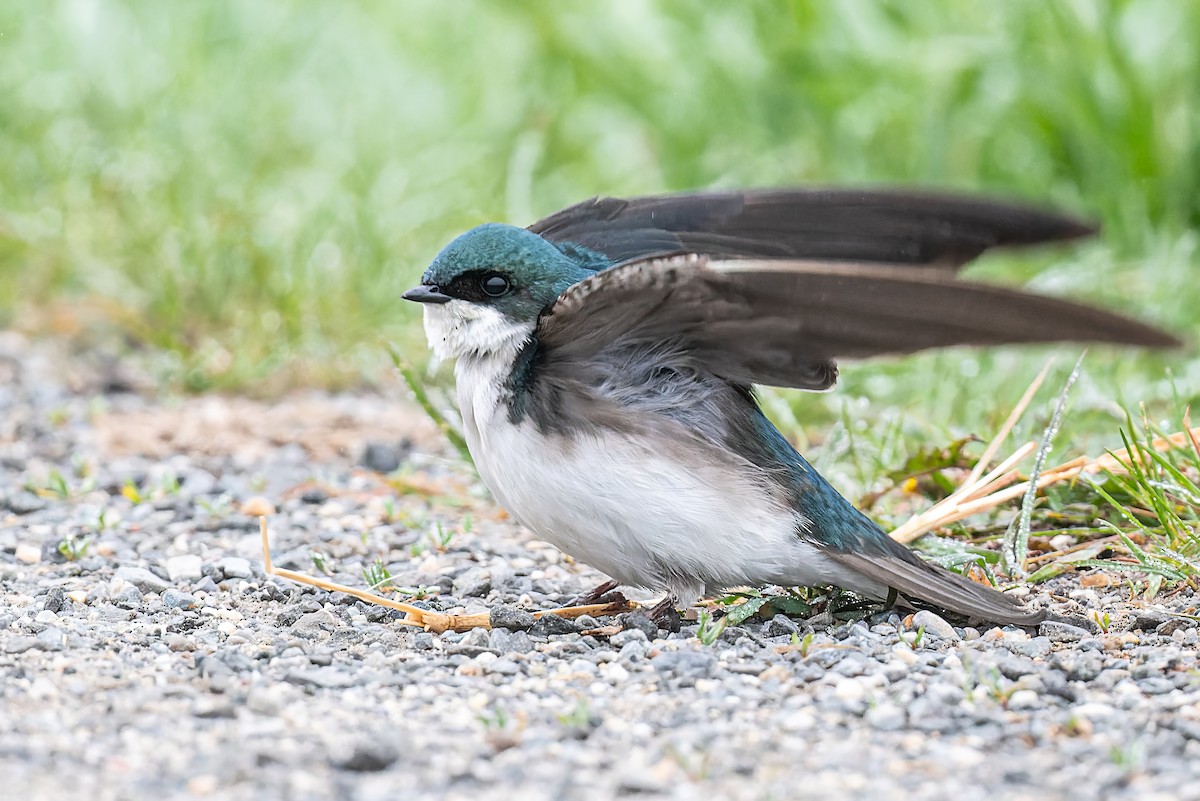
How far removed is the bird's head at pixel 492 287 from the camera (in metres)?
3.76

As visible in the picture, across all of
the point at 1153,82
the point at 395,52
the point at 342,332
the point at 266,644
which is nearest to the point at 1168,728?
the point at 266,644

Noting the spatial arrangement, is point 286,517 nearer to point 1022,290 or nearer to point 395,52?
point 1022,290

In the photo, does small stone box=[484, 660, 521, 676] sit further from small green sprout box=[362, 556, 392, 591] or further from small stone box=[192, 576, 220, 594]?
small stone box=[192, 576, 220, 594]

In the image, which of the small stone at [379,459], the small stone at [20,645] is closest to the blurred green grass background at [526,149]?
the small stone at [379,459]

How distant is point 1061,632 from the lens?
355 centimetres

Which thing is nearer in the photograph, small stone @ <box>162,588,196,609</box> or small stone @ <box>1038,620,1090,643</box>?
small stone @ <box>1038,620,1090,643</box>

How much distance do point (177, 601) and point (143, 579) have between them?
8.3 inches

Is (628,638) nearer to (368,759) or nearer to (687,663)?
(687,663)

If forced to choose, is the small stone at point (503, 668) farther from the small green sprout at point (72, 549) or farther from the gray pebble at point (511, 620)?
the small green sprout at point (72, 549)

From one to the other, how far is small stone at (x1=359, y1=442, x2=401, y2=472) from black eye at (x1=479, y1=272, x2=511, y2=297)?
178 cm

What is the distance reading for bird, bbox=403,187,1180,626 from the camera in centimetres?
338

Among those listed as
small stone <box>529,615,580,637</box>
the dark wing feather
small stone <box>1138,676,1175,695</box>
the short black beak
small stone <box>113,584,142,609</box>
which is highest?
the dark wing feather

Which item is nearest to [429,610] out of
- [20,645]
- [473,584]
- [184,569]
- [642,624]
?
[473,584]

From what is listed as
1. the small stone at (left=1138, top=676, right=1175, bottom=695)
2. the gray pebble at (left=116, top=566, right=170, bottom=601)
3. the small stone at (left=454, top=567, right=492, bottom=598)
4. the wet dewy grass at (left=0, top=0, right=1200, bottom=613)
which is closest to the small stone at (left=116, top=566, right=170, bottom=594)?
the gray pebble at (left=116, top=566, right=170, bottom=601)
